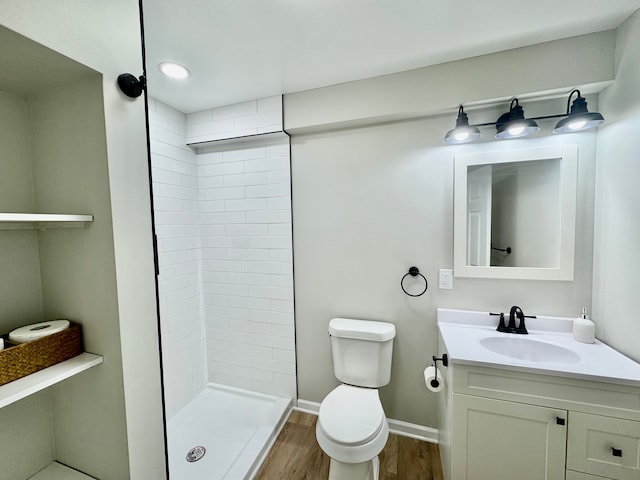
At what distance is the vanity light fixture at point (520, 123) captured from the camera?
1320 millimetres

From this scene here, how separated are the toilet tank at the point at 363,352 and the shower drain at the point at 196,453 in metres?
1.04

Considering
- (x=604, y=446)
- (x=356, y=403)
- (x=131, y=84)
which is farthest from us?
(x=356, y=403)

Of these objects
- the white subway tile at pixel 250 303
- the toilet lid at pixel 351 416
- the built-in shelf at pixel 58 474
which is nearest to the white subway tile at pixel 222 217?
the white subway tile at pixel 250 303

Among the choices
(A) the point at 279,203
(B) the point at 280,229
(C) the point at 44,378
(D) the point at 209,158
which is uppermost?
(D) the point at 209,158

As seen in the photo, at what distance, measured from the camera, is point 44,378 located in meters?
0.74

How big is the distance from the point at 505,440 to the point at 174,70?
2.66 metres

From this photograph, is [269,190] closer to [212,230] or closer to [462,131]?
[212,230]

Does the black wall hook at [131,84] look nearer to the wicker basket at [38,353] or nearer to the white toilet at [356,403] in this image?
the wicker basket at [38,353]

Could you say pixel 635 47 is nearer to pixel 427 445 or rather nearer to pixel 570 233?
pixel 570 233

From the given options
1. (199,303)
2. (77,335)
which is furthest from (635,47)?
(199,303)

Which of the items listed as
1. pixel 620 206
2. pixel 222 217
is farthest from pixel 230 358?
pixel 620 206

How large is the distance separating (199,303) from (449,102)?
2408mm

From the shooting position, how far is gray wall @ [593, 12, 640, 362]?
1.20 metres

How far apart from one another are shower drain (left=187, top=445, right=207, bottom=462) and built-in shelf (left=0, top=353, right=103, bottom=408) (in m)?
1.29
